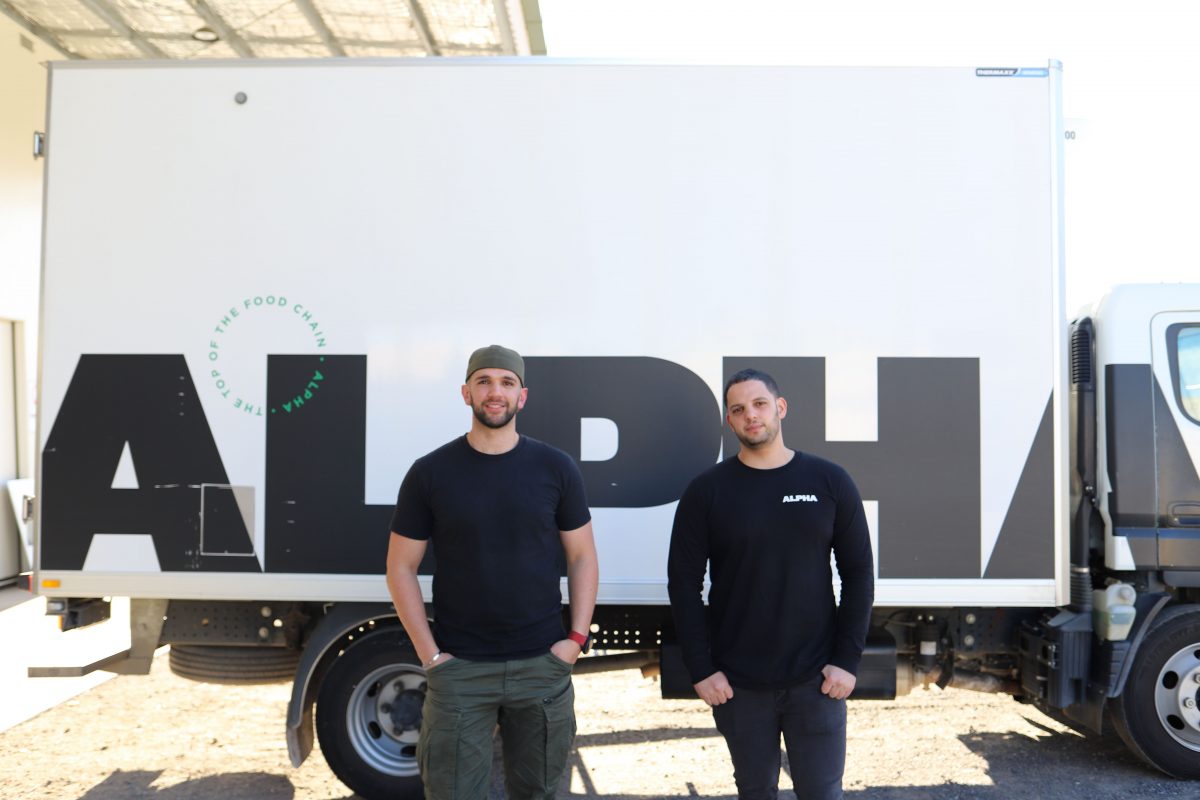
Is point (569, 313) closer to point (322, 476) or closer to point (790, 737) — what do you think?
point (322, 476)

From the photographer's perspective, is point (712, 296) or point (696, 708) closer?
point (712, 296)

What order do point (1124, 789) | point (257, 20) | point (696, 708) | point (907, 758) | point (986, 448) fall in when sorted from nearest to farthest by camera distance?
point (986, 448), point (1124, 789), point (907, 758), point (696, 708), point (257, 20)

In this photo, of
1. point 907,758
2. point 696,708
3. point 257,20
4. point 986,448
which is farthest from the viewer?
point 257,20

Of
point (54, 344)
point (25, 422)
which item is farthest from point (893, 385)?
point (25, 422)

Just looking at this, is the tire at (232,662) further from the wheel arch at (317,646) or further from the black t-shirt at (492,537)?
the black t-shirt at (492,537)

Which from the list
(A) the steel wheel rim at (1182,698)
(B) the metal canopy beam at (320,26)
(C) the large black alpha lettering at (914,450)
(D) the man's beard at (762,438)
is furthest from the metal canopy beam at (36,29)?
(A) the steel wheel rim at (1182,698)

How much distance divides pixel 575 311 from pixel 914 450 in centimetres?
168

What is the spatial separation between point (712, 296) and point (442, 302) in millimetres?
1248

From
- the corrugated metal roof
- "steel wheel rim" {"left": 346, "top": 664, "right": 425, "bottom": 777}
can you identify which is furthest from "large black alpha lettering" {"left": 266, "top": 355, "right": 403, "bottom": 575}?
the corrugated metal roof

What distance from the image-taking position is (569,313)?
12.8 ft

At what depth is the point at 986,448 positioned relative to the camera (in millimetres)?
3857

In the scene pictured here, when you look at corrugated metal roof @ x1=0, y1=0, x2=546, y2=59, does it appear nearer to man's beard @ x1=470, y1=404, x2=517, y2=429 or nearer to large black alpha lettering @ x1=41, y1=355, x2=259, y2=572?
large black alpha lettering @ x1=41, y1=355, x2=259, y2=572

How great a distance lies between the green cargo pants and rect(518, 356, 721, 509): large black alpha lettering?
115 centimetres

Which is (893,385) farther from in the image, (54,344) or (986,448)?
(54,344)
